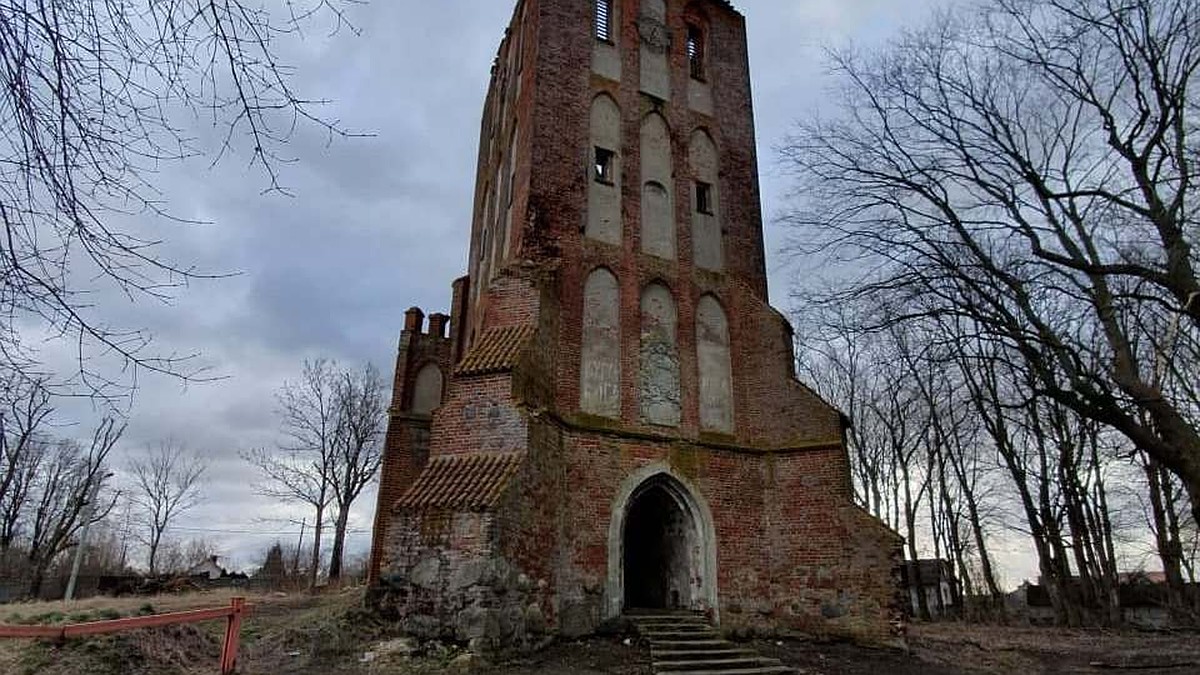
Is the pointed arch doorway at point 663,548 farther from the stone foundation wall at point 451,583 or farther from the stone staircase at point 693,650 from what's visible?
the stone foundation wall at point 451,583

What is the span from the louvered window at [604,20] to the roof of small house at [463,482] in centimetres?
972

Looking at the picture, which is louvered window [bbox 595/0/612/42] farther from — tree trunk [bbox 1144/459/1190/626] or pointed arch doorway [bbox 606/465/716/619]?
tree trunk [bbox 1144/459/1190/626]

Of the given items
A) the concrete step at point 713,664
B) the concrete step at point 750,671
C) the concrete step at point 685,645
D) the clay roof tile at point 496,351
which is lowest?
the concrete step at point 750,671

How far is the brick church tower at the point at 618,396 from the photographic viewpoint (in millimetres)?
10133

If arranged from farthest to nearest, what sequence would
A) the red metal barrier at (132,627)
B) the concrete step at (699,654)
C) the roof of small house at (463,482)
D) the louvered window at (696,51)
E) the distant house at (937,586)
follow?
1. the distant house at (937,586)
2. the louvered window at (696,51)
3. the concrete step at (699,654)
4. the roof of small house at (463,482)
5. the red metal barrier at (132,627)

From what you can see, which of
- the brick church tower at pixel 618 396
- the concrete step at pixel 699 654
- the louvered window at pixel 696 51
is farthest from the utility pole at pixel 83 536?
the louvered window at pixel 696 51

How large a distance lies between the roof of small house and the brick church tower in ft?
0.13

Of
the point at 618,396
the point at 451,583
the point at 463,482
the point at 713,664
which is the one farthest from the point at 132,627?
the point at 618,396

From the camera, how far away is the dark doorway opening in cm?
1256

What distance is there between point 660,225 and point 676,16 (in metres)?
5.62

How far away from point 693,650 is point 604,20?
12743 millimetres

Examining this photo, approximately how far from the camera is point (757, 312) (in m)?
14.4

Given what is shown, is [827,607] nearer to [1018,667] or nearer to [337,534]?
[1018,667]

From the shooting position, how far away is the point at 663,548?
516 inches
